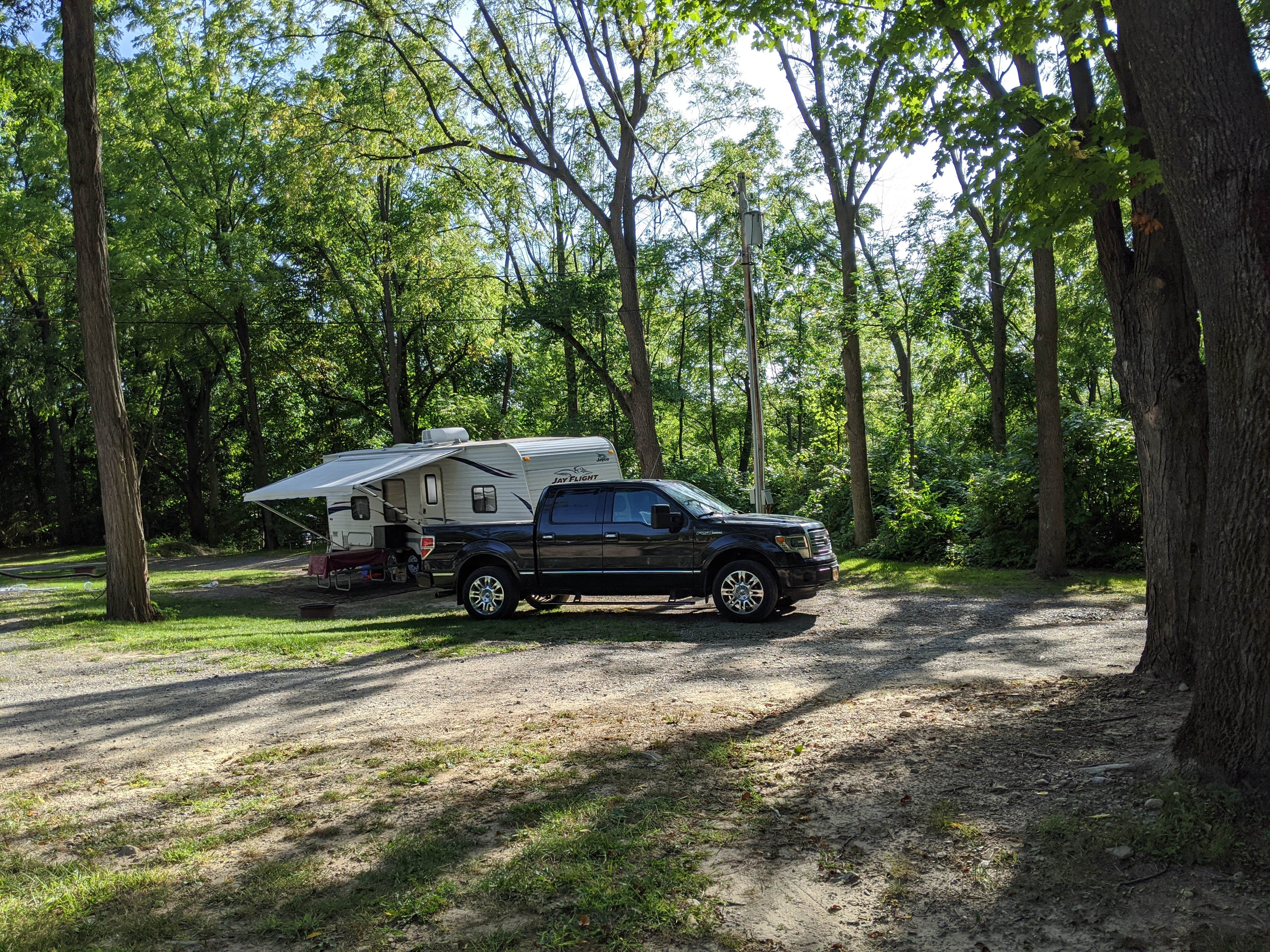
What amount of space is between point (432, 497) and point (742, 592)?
10171 millimetres

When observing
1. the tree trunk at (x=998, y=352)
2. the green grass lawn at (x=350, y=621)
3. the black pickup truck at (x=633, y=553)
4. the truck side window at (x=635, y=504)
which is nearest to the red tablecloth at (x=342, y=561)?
the green grass lawn at (x=350, y=621)

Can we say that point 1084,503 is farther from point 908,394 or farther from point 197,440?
point 197,440

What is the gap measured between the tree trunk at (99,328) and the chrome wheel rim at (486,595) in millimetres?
5074

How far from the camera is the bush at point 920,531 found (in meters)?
18.0

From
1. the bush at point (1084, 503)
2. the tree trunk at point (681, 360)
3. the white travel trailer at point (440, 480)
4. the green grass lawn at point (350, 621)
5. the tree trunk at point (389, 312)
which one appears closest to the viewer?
the green grass lawn at point (350, 621)

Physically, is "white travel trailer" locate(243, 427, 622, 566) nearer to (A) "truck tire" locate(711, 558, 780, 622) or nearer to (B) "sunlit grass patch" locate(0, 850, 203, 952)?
(A) "truck tire" locate(711, 558, 780, 622)

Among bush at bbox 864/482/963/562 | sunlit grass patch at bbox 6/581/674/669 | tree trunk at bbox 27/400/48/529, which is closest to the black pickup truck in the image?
sunlit grass patch at bbox 6/581/674/669

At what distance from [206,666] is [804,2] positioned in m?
8.88

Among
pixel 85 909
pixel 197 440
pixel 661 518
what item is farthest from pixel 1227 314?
pixel 197 440

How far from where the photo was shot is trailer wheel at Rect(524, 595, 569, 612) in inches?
526

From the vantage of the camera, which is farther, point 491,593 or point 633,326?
point 633,326

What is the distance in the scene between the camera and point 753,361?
17062mm

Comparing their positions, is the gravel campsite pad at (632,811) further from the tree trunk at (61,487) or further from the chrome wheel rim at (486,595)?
the tree trunk at (61,487)

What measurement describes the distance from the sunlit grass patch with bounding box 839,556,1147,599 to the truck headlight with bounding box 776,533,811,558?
378cm
